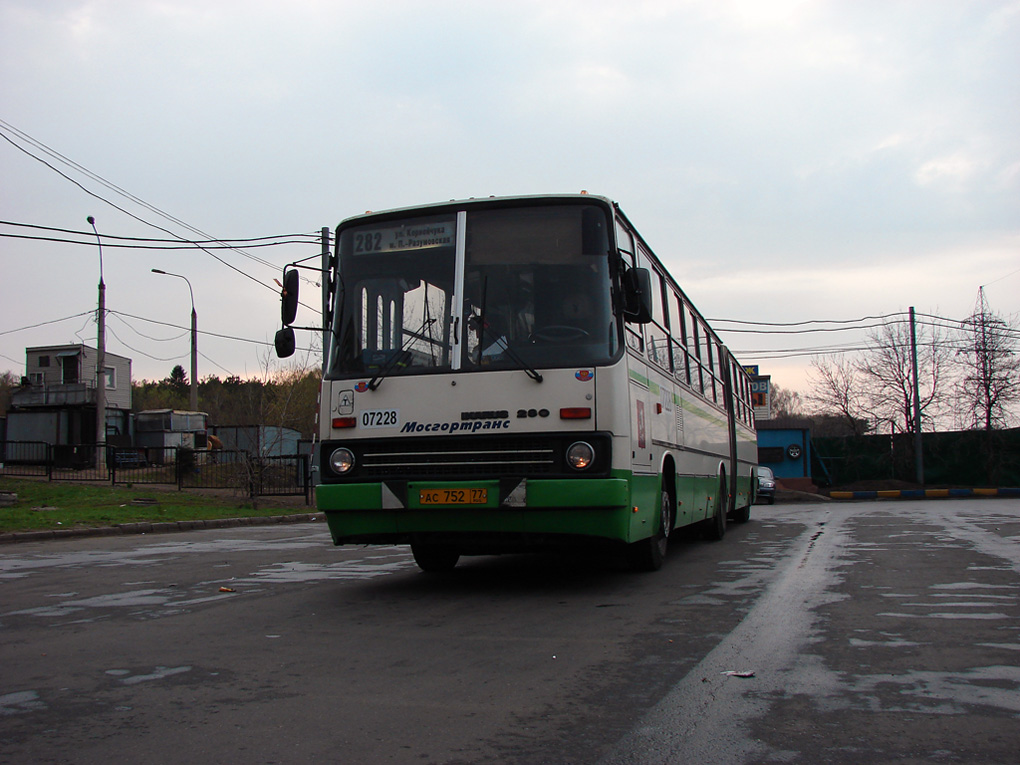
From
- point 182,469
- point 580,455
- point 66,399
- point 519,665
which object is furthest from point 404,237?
point 66,399

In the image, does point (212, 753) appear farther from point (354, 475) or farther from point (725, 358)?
point (725, 358)

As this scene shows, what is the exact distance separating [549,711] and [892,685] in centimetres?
175

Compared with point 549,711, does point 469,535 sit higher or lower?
higher

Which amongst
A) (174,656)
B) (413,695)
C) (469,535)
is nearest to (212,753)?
(413,695)

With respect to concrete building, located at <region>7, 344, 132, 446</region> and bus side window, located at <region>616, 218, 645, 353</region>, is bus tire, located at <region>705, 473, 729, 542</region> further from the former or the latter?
concrete building, located at <region>7, 344, 132, 446</region>

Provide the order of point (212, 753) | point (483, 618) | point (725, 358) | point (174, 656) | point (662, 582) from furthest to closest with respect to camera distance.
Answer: point (725, 358) < point (662, 582) < point (483, 618) < point (174, 656) < point (212, 753)

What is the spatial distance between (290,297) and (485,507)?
2.75m

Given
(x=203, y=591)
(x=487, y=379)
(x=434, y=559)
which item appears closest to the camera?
(x=487, y=379)

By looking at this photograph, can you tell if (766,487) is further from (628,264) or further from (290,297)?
(290,297)

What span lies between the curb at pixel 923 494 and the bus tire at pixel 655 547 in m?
31.4

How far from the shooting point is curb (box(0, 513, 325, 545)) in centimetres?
1617

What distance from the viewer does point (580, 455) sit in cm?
772

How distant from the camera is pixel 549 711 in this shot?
4.32 metres

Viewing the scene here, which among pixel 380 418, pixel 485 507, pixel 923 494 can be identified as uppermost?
pixel 380 418
